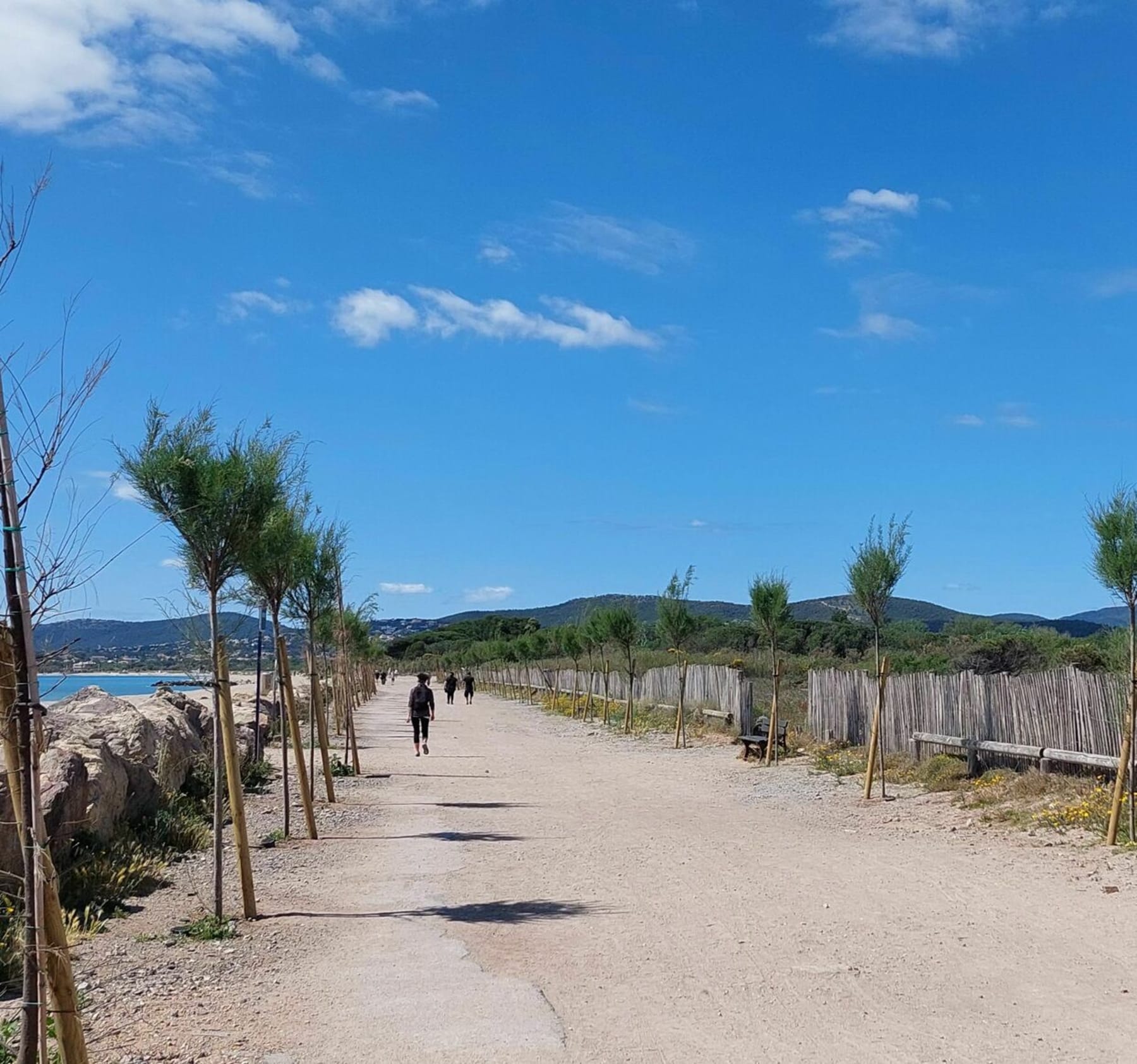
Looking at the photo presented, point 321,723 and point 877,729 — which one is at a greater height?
point 321,723

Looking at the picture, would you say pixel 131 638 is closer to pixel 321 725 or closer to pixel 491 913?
pixel 491 913

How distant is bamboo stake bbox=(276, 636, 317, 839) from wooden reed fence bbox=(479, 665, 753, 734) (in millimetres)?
16761

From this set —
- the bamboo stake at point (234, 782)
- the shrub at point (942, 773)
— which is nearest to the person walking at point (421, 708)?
the shrub at point (942, 773)

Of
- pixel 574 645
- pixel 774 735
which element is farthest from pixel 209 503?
pixel 574 645

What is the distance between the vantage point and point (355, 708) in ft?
167

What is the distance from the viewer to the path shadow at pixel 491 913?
8.45 meters

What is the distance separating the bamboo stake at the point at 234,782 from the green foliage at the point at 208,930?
0.85 ft

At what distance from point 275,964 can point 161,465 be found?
391 centimetres

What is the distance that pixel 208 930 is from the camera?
804 centimetres

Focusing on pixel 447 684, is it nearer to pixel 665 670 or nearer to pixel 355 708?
pixel 355 708

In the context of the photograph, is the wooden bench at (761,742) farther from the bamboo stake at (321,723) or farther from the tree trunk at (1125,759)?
the tree trunk at (1125,759)

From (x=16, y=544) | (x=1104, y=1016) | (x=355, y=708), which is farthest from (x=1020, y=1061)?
(x=355, y=708)

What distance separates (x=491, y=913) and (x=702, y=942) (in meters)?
1.77

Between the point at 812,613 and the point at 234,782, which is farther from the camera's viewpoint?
the point at 812,613
